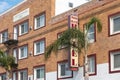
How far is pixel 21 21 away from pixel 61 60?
478 inches

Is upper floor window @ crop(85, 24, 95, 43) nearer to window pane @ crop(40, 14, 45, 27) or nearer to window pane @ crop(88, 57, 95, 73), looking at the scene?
window pane @ crop(88, 57, 95, 73)

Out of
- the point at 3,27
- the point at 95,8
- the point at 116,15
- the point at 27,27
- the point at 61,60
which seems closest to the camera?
the point at 116,15

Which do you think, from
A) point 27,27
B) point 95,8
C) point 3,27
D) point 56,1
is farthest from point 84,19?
point 3,27

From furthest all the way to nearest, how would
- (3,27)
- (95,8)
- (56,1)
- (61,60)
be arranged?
(3,27) → (56,1) → (61,60) → (95,8)

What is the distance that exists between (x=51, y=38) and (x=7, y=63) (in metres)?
8.29

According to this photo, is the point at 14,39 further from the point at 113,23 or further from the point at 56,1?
the point at 113,23

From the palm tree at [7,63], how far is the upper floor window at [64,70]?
9.93m

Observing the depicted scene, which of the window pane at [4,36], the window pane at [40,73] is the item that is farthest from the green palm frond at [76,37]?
the window pane at [4,36]

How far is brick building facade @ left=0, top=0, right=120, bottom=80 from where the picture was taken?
34281mm

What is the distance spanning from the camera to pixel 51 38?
43219 millimetres

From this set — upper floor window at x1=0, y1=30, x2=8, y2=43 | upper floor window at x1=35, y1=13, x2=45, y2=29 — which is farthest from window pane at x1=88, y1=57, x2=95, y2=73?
upper floor window at x1=0, y1=30, x2=8, y2=43

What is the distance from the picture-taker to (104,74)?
1352 inches

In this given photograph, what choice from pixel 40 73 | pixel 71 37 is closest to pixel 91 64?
pixel 71 37

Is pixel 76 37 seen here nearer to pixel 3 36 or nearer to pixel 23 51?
pixel 23 51
